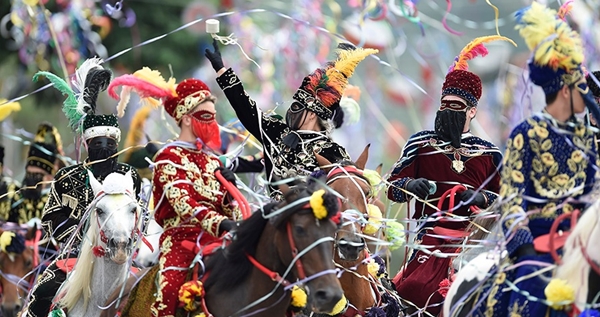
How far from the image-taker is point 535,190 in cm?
758

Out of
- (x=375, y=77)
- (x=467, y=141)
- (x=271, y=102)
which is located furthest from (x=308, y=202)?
(x=375, y=77)

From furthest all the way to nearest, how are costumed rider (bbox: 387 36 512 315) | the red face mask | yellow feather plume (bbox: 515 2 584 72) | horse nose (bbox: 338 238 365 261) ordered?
costumed rider (bbox: 387 36 512 315), the red face mask, horse nose (bbox: 338 238 365 261), yellow feather plume (bbox: 515 2 584 72)

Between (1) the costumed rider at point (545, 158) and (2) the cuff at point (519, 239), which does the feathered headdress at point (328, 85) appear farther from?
(2) the cuff at point (519, 239)

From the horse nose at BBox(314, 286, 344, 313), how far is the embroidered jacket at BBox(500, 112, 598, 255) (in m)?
1.13

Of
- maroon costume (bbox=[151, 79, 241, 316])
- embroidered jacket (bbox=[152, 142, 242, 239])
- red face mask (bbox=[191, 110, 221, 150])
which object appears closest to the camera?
maroon costume (bbox=[151, 79, 241, 316])

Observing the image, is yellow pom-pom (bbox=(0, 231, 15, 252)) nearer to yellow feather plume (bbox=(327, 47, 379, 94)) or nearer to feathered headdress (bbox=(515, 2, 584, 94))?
yellow feather plume (bbox=(327, 47, 379, 94))

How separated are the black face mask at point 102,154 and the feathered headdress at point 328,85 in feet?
6.41

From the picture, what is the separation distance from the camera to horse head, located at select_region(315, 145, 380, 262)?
28.5 feet

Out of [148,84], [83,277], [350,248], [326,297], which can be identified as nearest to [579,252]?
[326,297]

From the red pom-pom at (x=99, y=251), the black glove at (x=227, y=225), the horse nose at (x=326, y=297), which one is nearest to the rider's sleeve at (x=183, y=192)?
the black glove at (x=227, y=225)

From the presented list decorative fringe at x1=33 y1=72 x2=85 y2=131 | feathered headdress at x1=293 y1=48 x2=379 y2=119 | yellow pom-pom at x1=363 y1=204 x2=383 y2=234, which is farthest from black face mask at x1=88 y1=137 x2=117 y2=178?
yellow pom-pom at x1=363 y1=204 x2=383 y2=234

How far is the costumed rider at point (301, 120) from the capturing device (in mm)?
10203

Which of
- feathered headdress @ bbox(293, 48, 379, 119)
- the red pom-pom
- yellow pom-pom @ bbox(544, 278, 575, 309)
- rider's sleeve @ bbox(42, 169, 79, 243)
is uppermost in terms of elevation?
feathered headdress @ bbox(293, 48, 379, 119)

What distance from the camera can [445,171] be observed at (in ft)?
35.1
